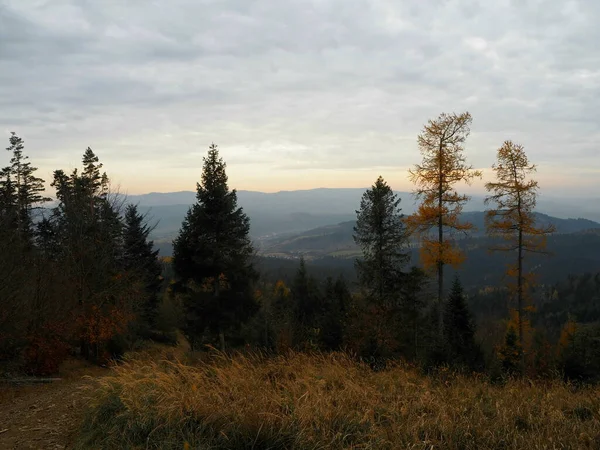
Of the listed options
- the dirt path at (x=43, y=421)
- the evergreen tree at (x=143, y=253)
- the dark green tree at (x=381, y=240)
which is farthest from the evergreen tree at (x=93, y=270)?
the dark green tree at (x=381, y=240)

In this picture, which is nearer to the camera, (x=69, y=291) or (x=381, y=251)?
(x=69, y=291)

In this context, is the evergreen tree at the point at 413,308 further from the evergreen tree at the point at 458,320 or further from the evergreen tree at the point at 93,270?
the evergreen tree at the point at 93,270

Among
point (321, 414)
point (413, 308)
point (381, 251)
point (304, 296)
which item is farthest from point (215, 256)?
point (304, 296)

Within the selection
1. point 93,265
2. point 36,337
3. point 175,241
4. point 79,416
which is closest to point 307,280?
point 175,241

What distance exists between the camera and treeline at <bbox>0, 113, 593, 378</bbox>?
12258mm

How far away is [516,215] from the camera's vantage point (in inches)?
587

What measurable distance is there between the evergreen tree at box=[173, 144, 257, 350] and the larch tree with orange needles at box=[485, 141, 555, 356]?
11.1 metres

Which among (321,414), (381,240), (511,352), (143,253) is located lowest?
(511,352)

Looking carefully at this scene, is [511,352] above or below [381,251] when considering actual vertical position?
below

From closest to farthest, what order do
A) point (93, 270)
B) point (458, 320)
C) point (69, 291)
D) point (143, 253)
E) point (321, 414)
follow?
1. point (321, 414)
2. point (69, 291)
3. point (93, 270)
4. point (458, 320)
5. point (143, 253)

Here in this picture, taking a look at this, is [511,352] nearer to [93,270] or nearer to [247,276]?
[247,276]

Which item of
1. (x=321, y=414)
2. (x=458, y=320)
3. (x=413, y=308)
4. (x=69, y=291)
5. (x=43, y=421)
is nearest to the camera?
(x=321, y=414)

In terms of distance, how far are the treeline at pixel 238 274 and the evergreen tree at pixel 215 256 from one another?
5 centimetres

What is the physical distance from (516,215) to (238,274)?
12402mm
